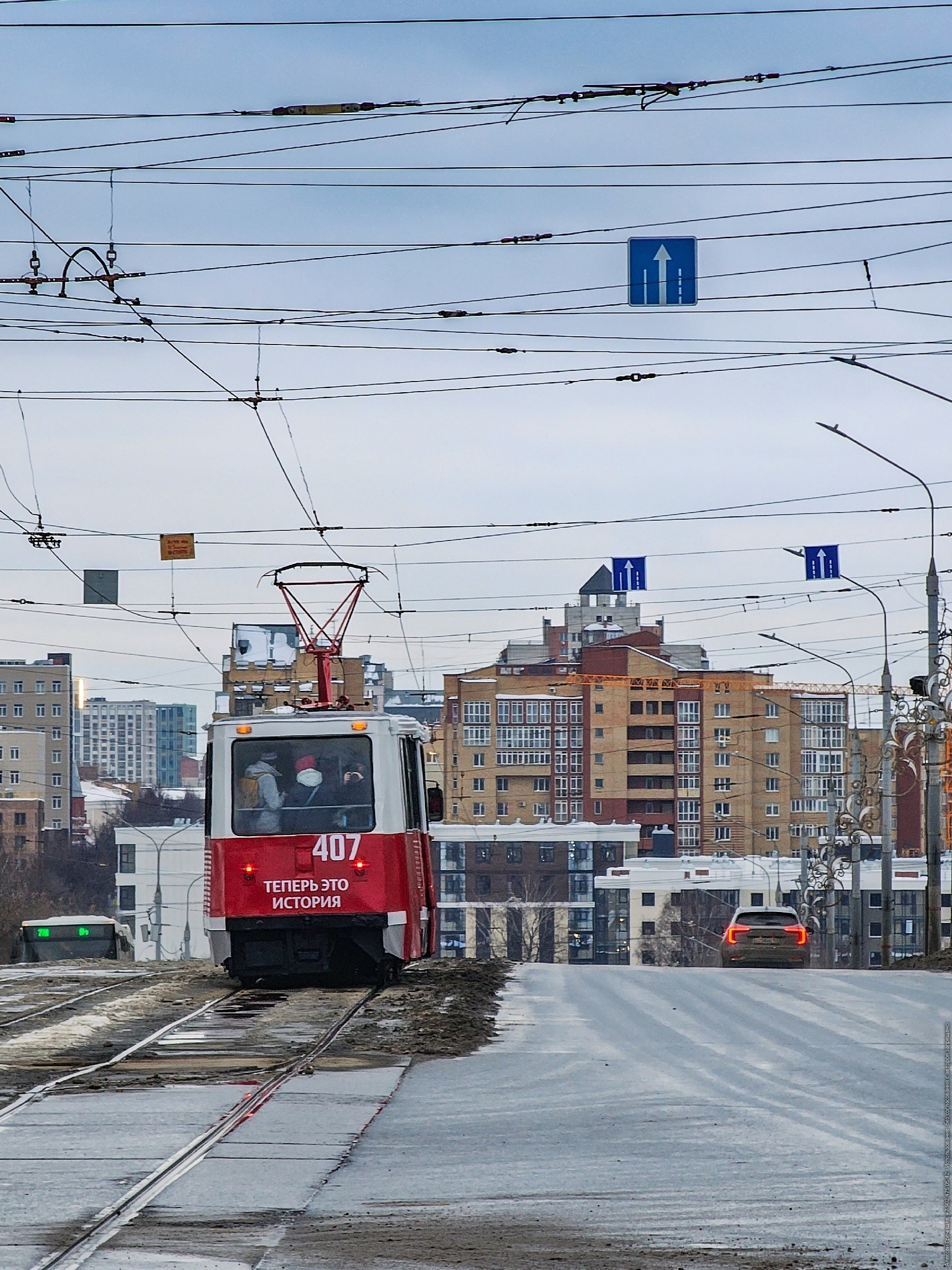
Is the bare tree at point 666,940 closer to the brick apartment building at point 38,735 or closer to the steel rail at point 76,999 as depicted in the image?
the brick apartment building at point 38,735

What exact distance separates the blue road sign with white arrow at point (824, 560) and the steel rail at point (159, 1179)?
28563mm

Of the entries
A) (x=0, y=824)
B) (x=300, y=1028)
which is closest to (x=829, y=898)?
(x=300, y=1028)

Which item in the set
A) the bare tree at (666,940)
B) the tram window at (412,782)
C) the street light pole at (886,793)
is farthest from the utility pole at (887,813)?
the bare tree at (666,940)

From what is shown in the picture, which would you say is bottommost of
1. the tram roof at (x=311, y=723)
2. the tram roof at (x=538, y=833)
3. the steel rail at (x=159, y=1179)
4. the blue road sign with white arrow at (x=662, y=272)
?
the tram roof at (x=538, y=833)

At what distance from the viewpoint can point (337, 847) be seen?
18844 millimetres

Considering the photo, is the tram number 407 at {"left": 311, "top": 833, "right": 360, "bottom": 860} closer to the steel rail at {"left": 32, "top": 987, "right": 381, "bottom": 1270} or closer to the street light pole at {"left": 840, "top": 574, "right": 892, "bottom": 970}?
the steel rail at {"left": 32, "top": 987, "right": 381, "bottom": 1270}

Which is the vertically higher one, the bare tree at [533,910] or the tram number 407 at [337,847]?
the tram number 407 at [337,847]

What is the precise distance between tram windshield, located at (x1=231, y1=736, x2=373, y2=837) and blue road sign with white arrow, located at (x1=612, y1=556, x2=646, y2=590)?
23720 millimetres

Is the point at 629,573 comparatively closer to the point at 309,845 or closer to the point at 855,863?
the point at 855,863

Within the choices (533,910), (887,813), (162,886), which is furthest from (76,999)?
(533,910)

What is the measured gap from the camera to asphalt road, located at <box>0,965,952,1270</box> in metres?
6.75

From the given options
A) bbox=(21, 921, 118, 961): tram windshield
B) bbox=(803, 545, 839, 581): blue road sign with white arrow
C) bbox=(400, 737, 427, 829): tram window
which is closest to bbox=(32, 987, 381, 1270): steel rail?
bbox=(400, 737, 427, 829): tram window

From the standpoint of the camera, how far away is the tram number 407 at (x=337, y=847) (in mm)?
A: 18828

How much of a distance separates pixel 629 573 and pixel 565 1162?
34.4 metres
